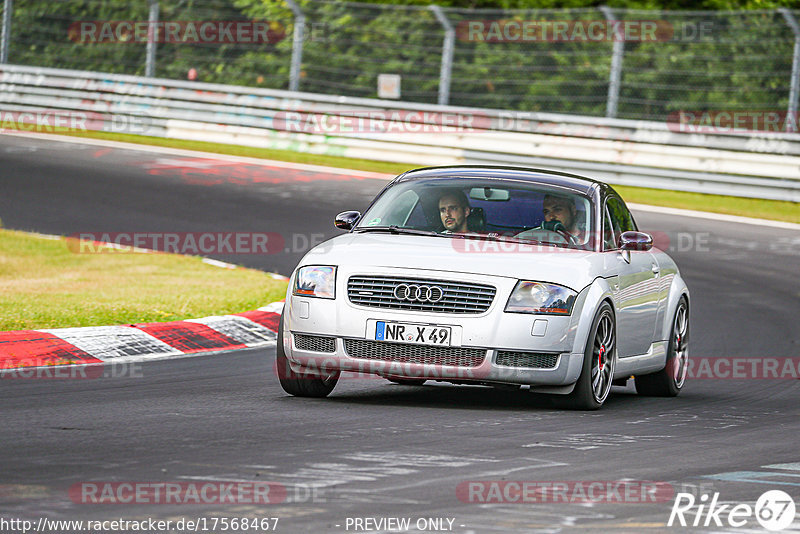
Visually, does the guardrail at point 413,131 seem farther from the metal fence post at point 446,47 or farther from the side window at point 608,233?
the side window at point 608,233

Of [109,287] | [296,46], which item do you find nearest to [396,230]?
[109,287]

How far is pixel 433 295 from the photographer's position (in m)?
8.26

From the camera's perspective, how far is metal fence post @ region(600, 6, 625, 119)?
23234 mm

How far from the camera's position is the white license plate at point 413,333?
8.21 metres

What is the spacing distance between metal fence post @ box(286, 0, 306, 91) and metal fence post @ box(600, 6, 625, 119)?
5.55 m

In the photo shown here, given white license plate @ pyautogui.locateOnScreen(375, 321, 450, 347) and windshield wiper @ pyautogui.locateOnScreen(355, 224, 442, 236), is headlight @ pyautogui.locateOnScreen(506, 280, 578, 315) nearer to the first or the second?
white license plate @ pyautogui.locateOnScreen(375, 321, 450, 347)

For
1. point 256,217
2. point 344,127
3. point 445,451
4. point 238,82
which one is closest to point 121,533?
point 445,451

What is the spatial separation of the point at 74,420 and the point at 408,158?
17702mm

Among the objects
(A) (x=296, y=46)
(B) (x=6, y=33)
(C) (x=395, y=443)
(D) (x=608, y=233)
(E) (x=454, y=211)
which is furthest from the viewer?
(B) (x=6, y=33)

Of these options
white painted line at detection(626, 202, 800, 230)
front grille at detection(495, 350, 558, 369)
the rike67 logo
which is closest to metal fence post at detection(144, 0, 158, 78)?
white painted line at detection(626, 202, 800, 230)

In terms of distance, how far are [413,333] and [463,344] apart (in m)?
0.29

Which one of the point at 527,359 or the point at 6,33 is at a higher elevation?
the point at 6,33

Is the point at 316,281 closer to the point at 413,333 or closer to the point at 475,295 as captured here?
the point at 413,333

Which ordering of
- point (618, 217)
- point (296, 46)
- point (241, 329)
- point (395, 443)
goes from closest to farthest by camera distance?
1. point (395, 443)
2. point (618, 217)
3. point (241, 329)
4. point (296, 46)
